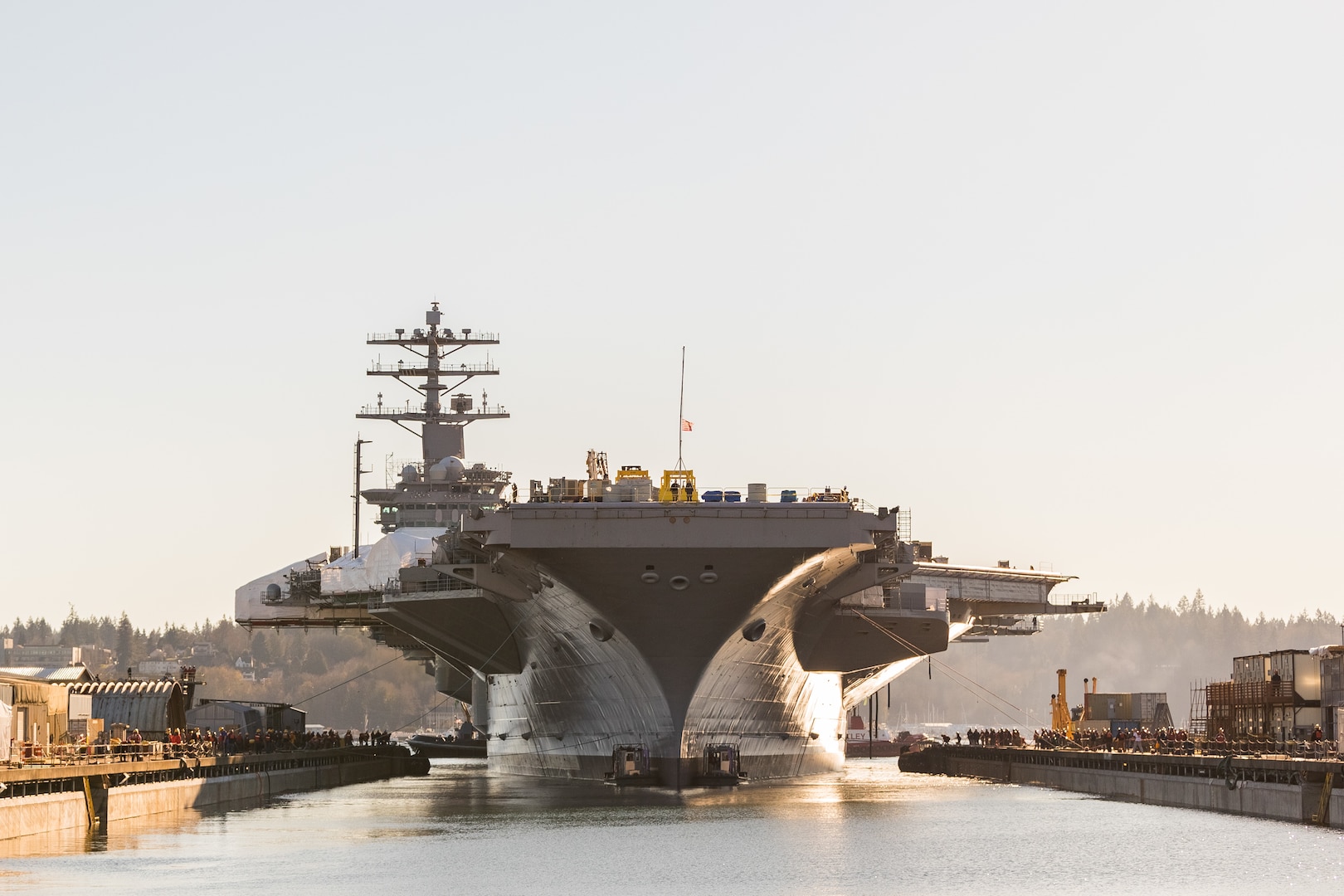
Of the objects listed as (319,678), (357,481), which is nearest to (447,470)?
(357,481)

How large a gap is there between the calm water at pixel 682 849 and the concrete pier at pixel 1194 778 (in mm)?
723

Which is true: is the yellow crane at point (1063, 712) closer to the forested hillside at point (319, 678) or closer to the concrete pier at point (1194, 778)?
the concrete pier at point (1194, 778)

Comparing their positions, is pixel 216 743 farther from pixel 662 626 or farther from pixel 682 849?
pixel 682 849

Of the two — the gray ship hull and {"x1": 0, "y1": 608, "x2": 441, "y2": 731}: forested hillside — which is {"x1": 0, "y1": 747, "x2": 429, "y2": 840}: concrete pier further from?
{"x1": 0, "y1": 608, "x2": 441, "y2": 731}: forested hillside

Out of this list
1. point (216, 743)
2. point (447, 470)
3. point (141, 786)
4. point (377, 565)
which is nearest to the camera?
point (141, 786)

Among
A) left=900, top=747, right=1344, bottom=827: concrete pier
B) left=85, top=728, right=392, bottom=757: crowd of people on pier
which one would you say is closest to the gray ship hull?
left=85, top=728, right=392, bottom=757: crowd of people on pier

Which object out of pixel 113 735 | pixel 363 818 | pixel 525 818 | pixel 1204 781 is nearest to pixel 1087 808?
pixel 1204 781

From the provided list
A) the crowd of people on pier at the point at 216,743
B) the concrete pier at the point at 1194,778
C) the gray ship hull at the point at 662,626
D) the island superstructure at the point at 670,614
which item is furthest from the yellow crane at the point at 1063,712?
the crowd of people on pier at the point at 216,743

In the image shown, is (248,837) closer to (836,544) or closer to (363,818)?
(363,818)

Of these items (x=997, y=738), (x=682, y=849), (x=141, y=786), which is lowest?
(x=682, y=849)

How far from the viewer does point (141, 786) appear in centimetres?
3794

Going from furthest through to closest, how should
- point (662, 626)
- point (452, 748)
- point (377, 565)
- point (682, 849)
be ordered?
point (452, 748) < point (377, 565) < point (662, 626) < point (682, 849)

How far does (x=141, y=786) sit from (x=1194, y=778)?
22266 mm

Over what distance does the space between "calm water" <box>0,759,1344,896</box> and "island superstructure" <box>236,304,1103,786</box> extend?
214 centimetres
